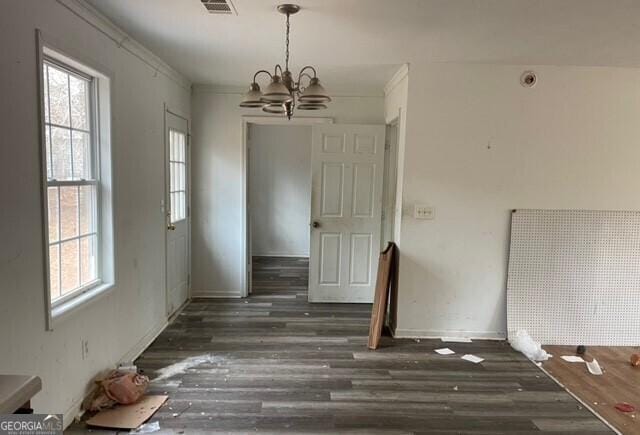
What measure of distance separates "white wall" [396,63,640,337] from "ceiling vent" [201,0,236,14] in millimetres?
1808

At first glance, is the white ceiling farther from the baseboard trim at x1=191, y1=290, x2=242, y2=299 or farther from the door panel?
the baseboard trim at x1=191, y1=290, x2=242, y2=299

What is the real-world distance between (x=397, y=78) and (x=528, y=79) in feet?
3.84

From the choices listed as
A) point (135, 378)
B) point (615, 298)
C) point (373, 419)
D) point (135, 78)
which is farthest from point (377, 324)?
point (135, 78)

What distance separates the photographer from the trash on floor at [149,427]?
7.83 feet

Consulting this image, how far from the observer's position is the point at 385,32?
2.88m

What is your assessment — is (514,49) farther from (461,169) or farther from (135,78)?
(135,78)

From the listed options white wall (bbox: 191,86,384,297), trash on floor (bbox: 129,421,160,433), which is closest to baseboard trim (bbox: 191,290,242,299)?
white wall (bbox: 191,86,384,297)

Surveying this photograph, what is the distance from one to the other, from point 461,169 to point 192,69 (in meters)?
2.76

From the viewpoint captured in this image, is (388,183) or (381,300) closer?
(381,300)

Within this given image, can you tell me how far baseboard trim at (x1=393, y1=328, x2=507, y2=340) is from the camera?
390 centimetres

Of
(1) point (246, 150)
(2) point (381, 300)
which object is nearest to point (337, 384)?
(2) point (381, 300)

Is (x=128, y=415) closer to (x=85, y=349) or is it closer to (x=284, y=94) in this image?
(x=85, y=349)

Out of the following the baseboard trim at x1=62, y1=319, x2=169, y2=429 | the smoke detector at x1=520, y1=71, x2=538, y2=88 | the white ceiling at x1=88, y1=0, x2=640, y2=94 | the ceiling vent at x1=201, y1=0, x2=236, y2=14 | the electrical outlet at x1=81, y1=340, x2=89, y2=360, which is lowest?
the baseboard trim at x1=62, y1=319, x2=169, y2=429

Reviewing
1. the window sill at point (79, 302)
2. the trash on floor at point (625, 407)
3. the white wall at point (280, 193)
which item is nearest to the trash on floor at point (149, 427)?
the window sill at point (79, 302)
